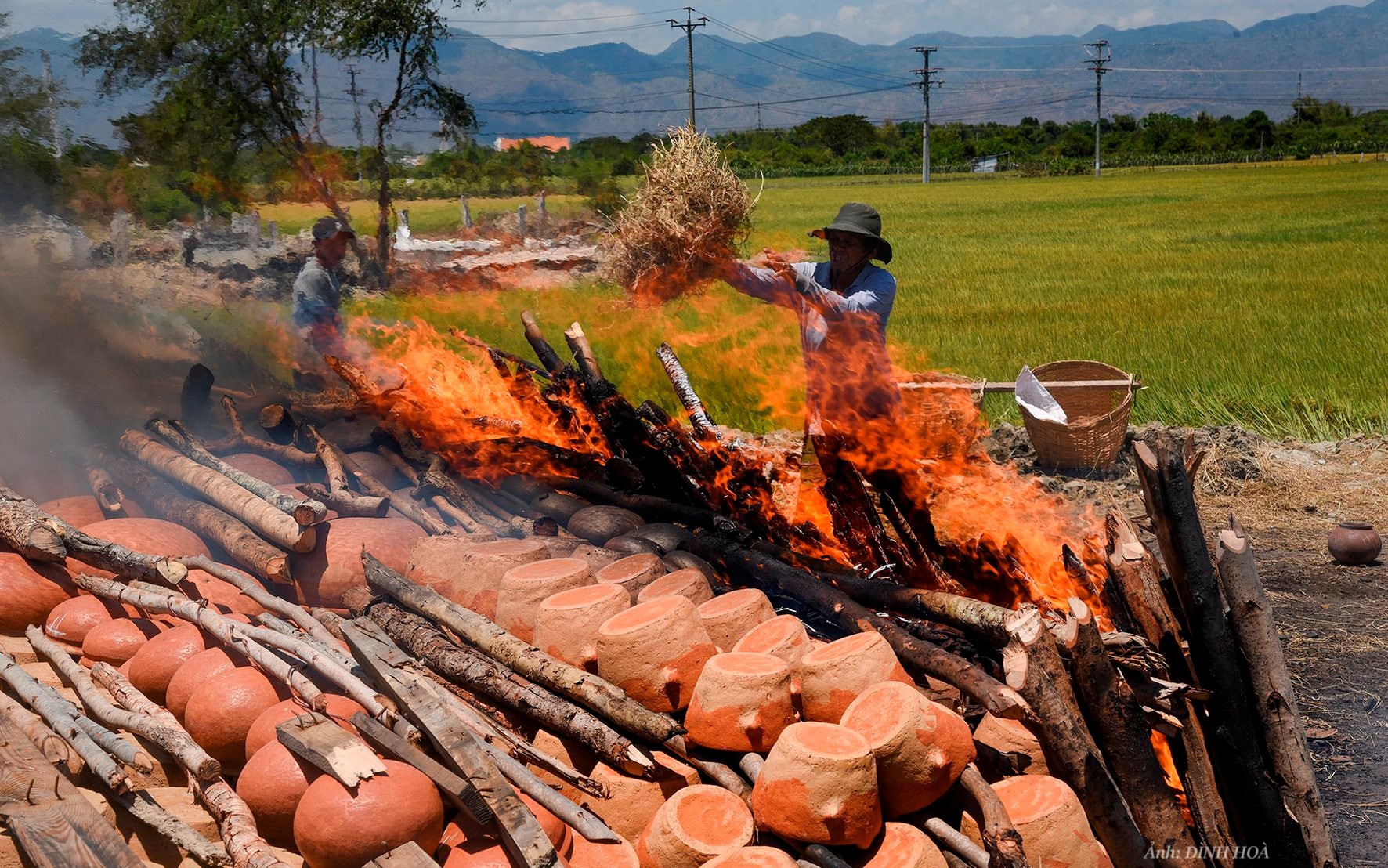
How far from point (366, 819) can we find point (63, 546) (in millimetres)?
3201

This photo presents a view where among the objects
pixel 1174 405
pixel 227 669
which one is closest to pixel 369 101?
pixel 1174 405

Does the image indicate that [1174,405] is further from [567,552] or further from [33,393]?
[33,393]

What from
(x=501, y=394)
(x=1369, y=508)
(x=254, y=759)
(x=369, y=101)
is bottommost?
(x=1369, y=508)

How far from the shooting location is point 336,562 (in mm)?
5559

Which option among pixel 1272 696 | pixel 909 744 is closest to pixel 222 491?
pixel 909 744

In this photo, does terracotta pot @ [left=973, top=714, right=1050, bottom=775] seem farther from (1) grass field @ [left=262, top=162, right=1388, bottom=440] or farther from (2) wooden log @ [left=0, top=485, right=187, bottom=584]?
(2) wooden log @ [left=0, top=485, right=187, bottom=584]

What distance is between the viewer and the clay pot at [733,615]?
459 cm

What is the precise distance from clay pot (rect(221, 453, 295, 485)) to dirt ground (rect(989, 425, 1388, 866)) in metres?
6.36

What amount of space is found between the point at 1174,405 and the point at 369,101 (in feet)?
42.4

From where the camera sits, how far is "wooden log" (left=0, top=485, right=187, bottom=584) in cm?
531

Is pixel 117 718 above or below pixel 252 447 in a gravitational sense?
below

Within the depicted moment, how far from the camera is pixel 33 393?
309 inches

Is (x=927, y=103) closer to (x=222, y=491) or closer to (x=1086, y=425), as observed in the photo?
(x=1086, y=425)

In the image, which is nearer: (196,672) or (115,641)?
(196,672)
